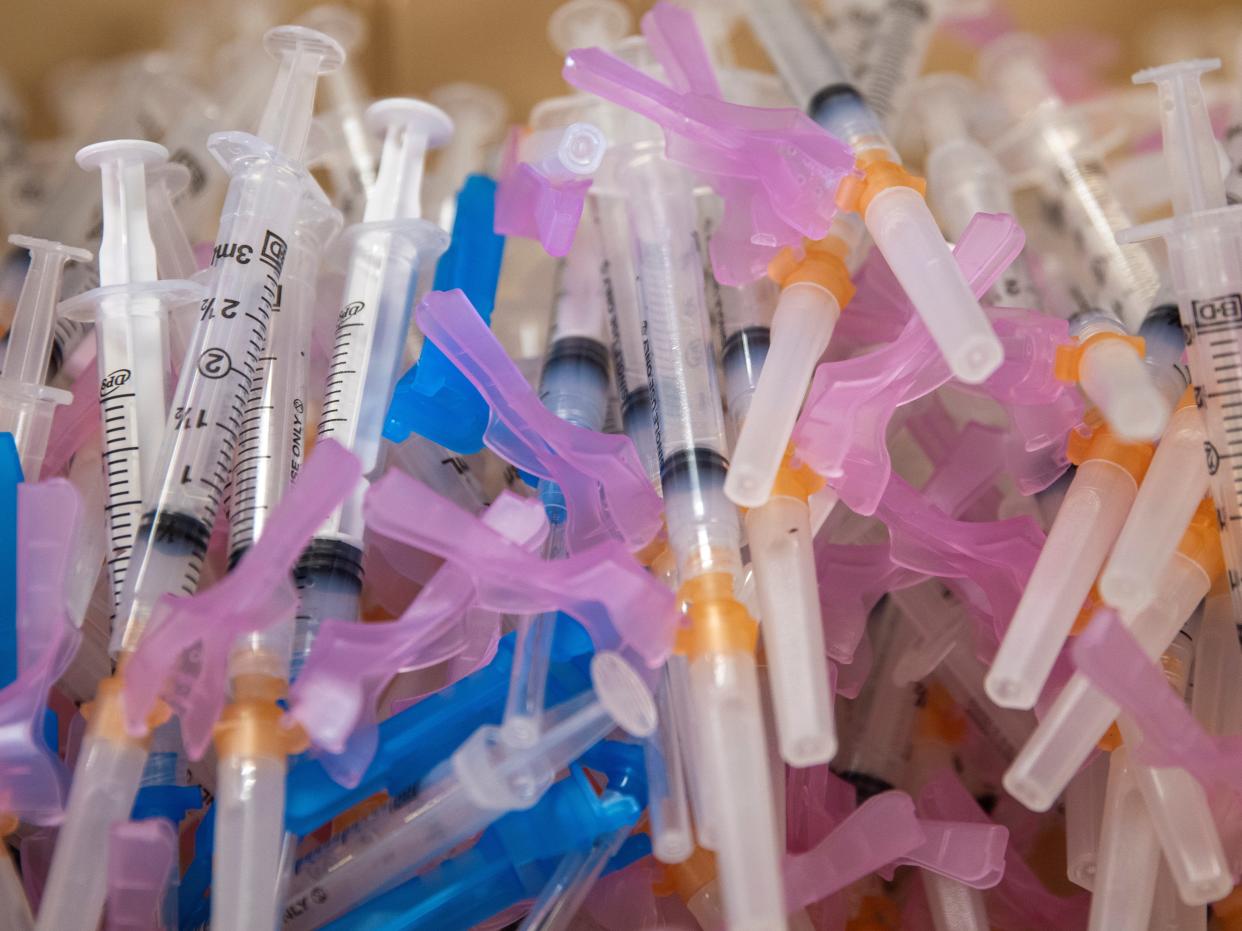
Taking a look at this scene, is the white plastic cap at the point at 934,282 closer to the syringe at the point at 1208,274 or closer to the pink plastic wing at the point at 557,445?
the syringe at the point at 1208,274

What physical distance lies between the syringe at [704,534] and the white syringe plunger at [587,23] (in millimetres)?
443

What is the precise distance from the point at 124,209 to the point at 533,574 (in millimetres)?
659

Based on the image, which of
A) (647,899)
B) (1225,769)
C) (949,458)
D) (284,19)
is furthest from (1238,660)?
(284,19)

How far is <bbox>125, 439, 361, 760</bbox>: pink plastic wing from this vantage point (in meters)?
0.95

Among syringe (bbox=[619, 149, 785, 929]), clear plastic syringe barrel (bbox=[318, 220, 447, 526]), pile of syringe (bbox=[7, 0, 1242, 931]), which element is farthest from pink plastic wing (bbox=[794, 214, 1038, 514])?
clear plastic syringe barrel (bbox=[318, 220, 447, 526])

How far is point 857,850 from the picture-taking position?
1.07 metres

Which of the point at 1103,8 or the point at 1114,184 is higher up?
the point at 1103,8


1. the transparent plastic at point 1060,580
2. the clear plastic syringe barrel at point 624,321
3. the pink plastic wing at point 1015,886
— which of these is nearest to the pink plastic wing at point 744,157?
the clear plastic syringe barrel at point 624,321

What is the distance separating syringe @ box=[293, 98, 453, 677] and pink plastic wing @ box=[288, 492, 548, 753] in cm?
13

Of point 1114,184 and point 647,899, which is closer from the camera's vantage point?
point 647,899

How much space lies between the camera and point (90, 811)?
0.96 meters

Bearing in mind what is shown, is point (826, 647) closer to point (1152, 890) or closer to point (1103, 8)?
point (1152, 890)

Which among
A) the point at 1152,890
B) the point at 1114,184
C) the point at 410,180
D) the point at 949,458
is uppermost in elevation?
the point at 1114,184

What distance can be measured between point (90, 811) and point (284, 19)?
4.68 feet
